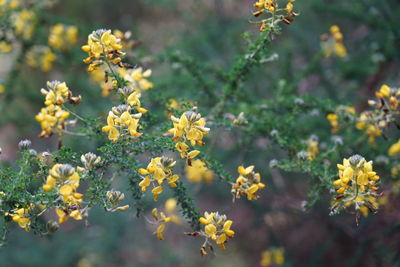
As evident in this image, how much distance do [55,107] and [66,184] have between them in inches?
19.2

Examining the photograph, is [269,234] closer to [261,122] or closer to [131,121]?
[261,122]

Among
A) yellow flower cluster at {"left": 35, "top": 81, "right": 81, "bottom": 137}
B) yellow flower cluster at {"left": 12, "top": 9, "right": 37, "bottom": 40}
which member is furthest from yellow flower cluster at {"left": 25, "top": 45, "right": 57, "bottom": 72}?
yellow flower cluster at {"left": 35, "top": 81, "right": 81, "bottom": 137}

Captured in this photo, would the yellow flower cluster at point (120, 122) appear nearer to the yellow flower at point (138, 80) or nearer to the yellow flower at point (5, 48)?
the yellow flower at point (138, 80)

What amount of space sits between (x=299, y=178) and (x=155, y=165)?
270cm

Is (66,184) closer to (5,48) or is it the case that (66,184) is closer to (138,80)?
(138,80)

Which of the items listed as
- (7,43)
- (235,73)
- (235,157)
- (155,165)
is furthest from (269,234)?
(7,43)

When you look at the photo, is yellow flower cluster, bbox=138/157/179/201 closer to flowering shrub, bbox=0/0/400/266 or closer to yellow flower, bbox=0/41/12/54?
flowering shrub, bbox=0/0/400/266

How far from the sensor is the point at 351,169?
162cm

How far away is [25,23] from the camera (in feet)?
10.9

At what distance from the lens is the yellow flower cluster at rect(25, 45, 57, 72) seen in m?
3.42

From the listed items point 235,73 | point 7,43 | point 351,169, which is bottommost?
point 351,169

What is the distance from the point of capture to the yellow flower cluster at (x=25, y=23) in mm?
3191

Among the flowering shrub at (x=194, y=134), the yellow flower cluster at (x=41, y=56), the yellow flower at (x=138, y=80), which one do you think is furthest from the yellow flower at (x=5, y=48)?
the yellow flower at (x=138, y=80)

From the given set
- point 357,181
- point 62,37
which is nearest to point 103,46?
point 357,181
